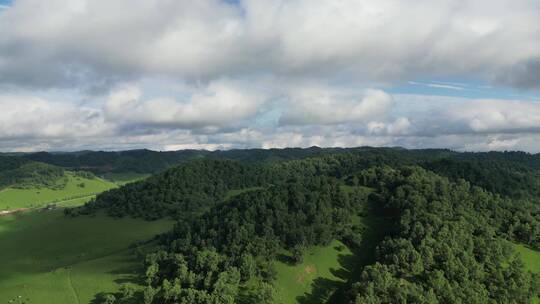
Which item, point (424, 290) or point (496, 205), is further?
point (496, 205)

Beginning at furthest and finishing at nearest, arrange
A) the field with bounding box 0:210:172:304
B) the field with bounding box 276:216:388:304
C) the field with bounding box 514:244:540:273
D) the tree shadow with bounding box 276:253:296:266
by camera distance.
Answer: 1. the field with bounding box 514:244:540:273
2. the tree shadow with bounding box 276:253:296:266
3. the field with bounding box 0:210:172:304
4. the field with bounding box 276:216:388:304

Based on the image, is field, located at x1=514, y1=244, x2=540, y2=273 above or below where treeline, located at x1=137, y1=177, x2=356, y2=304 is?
below

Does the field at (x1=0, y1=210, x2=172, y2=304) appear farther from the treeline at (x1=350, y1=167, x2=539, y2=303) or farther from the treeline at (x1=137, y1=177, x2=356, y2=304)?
the treeline at (x1=350, y1=167, x2=539, y2=303)

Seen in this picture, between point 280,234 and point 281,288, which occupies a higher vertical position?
point 280,234

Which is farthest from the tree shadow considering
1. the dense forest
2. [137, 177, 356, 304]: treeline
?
[137, 177, 356, 304]: treeline

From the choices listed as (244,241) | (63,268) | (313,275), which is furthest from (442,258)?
(63,268)

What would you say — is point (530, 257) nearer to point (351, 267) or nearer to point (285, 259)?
point (351, 267)

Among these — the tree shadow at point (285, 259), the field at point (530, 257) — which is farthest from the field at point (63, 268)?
the field at point (530, 257)

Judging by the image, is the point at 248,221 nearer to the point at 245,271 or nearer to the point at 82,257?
the point at 245,271

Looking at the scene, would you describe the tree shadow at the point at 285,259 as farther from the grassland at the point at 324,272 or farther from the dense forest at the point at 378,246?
the dense forest at the point at 378,246

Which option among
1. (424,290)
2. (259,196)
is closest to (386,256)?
(424,290)

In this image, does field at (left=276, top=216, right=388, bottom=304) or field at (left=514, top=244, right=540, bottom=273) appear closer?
field at (left=276, top=216, right=388, bottom=304)
